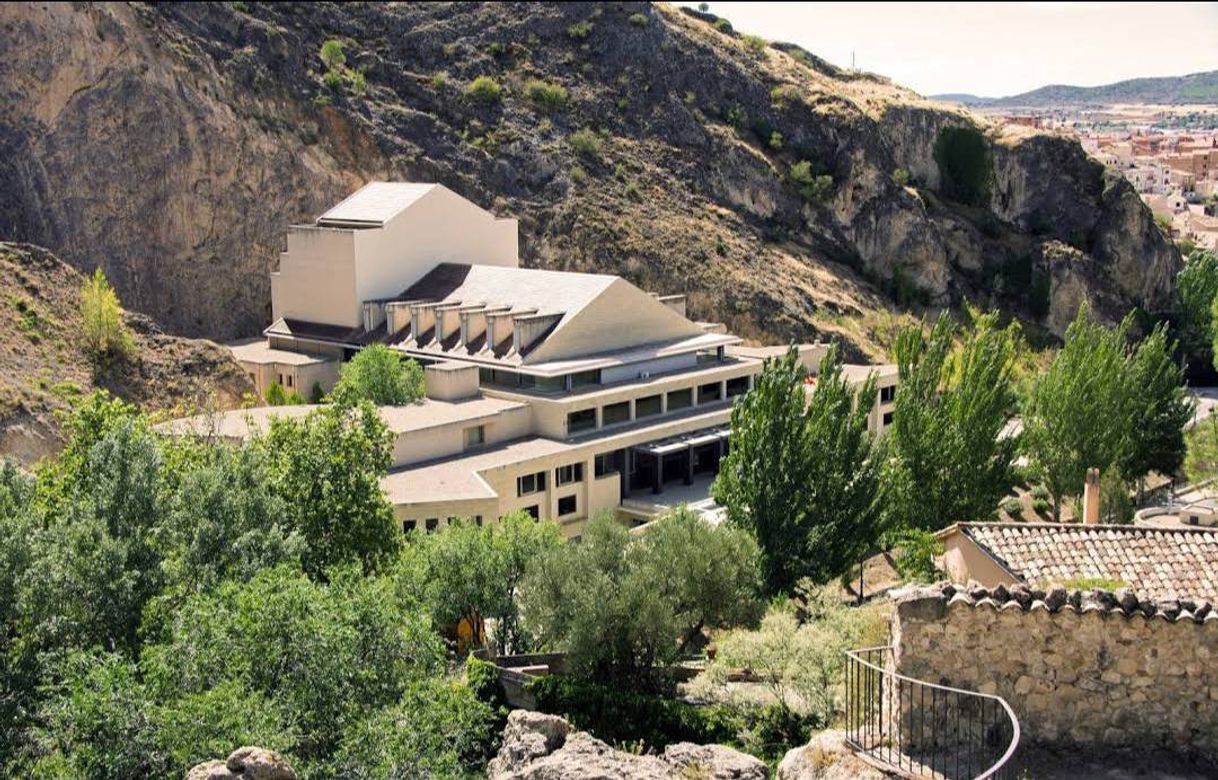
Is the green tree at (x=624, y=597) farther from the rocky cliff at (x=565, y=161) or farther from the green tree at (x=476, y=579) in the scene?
the rocky cliff at (x=565, y=161)

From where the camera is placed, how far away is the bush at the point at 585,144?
8275 centimetres

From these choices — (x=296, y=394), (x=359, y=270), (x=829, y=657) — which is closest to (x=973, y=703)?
(x=829, y=657)

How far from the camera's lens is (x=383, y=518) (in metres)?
29.7

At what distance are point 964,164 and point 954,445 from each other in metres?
57.6

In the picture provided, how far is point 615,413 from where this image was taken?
5103 cm

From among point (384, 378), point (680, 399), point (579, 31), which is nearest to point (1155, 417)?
point (680, 399)

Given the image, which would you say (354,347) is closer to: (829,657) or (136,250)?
(136,250)

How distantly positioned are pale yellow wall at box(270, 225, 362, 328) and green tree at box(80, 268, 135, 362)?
1058 centimetres

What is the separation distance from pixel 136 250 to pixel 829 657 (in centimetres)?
5653

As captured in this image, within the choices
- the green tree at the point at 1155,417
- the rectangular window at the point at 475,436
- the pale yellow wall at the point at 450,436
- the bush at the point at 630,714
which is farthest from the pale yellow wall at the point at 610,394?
the bush at the point at 630,714

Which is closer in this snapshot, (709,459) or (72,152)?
(709,459)

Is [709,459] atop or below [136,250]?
below

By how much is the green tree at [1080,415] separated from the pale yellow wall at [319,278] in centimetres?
3084

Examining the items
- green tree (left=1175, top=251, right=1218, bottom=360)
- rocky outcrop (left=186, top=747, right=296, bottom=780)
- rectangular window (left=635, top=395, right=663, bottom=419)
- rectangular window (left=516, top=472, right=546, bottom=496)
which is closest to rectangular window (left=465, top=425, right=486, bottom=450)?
rectangular window (left=516, top=472, right=546, bottom=496)
